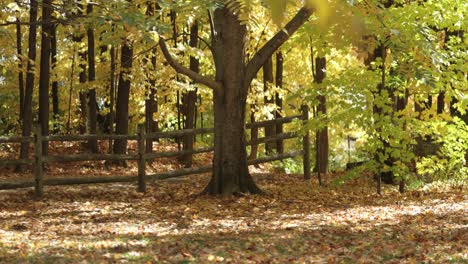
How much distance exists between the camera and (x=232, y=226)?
802cm

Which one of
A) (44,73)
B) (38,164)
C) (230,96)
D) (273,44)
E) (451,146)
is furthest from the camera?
(44,73)

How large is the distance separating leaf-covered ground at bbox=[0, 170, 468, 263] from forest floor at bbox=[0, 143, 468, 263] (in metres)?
0.01

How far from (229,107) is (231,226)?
9.93ft

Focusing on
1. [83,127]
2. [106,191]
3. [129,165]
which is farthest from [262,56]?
[83,127]

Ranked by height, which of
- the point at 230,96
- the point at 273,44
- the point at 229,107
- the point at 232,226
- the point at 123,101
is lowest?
the point at 232,226

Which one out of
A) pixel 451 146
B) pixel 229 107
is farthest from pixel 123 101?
pixel 451 146

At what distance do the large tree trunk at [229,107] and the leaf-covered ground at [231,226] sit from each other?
0.48 m

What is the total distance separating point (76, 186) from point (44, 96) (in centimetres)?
382

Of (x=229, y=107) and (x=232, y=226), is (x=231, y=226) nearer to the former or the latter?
(x=232, y=226)

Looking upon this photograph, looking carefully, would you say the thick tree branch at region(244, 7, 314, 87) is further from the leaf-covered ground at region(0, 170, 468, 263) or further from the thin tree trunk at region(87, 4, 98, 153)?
the thin tree trunk at region(87, 4, 98, 153)

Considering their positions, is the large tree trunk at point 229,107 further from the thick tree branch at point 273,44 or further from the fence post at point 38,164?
the fence post at point 38,164

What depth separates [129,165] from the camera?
57.8 feet

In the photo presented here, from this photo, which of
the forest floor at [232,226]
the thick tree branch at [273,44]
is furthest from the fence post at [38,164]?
the thick tree branch at [273,44]

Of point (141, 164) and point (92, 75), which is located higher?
point (92, 75)
